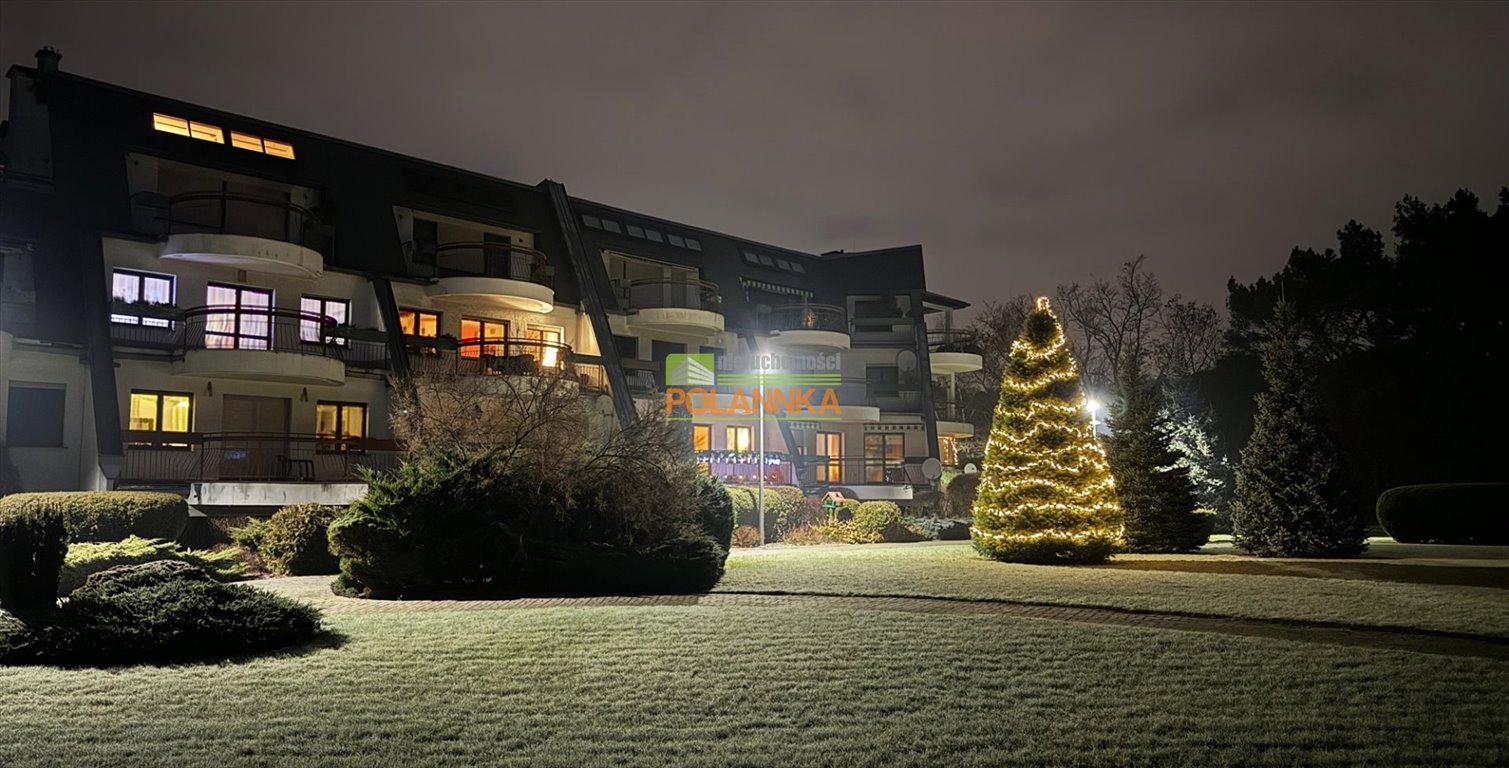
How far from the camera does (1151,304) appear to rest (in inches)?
2192

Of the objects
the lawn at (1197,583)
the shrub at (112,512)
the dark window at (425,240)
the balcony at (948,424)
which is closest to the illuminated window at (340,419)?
the dark window at (425,240)

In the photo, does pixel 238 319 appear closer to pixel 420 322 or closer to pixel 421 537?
pixel 420 322

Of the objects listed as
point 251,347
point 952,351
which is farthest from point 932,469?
point 251,347

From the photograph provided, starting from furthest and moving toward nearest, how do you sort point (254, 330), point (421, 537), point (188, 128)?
point (188, 128) → point (254, 330) → point (421, 537)

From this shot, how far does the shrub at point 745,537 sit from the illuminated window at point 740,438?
1305 cm

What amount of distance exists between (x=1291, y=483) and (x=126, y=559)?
23203 millimetres

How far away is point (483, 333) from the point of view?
34.2 m

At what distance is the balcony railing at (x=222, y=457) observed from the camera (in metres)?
24.8

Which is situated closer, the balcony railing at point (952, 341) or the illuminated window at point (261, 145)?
the illuminated window at point (261, 145)

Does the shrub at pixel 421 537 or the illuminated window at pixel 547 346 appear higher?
the illuminated window at pixel 547 346

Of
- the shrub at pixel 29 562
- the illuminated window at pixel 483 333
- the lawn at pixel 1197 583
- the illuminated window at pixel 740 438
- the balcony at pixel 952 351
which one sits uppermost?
the balcony at pixel 952 351

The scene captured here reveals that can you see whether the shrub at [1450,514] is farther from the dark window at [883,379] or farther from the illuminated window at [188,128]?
the illuminated window at [188,128]

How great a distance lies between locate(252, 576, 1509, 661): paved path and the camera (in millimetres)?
12281

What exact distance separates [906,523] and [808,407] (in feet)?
38.2
